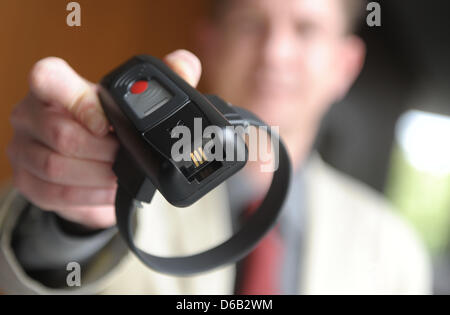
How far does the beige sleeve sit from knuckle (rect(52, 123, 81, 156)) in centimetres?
12

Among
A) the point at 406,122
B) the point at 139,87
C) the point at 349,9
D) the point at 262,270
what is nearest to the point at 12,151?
the point at 139,87

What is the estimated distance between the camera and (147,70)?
0.98 feet

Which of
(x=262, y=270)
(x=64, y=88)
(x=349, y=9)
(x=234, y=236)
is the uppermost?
(x=349, y=9)

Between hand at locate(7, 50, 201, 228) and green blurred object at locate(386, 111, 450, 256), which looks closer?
hand at locate(7, 50, 201, 228)

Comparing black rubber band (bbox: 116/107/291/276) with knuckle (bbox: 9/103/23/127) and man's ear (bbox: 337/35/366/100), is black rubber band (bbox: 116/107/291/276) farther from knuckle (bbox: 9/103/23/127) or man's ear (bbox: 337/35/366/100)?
man's ear (bbox: 337/35/366/100)

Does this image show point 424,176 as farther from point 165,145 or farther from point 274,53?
Answer: point 165,145

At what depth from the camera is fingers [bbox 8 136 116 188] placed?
32 centimetres

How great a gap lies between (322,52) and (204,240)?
0.39m

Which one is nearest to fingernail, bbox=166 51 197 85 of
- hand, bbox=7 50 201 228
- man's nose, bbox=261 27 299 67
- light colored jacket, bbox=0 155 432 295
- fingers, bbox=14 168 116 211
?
hand, bbox=7 50 201 228

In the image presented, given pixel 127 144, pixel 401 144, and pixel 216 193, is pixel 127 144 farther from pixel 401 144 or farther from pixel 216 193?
pixel 401 144

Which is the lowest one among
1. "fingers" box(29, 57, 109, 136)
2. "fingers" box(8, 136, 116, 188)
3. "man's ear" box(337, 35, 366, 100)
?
"fingers" box(8, 136, 116, 188)

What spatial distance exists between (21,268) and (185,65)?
0.79ft

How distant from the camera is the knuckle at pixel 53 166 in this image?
32 centimetres

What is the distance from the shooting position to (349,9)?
0.80m
